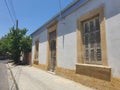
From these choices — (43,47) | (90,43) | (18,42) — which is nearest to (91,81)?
(90,43)

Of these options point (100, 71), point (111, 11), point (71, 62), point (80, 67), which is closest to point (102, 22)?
point (111, 11)

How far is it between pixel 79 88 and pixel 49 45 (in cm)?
706

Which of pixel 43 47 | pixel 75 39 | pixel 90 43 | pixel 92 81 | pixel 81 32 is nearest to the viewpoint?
pixel 92 81

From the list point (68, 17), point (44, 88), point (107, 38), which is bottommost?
point (44, 88)

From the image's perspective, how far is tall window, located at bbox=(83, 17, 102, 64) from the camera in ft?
23.9

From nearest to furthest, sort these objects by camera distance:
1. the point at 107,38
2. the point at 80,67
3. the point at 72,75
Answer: the point at 107,38
the point at 80,67
the point at 72,75

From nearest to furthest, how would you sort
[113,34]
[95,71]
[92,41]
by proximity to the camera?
[113,34] < [95,71] < [92,41]

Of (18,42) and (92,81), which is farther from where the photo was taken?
(18,42)

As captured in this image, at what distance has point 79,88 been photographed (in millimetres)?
7004

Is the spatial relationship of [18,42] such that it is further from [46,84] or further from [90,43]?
[90,43]

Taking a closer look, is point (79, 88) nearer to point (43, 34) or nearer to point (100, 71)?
point (100, 71)

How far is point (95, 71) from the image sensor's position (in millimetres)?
7008

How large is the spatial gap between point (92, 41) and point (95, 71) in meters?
1.47

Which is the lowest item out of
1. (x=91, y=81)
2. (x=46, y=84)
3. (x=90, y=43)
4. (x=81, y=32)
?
(x=46, y=84)
